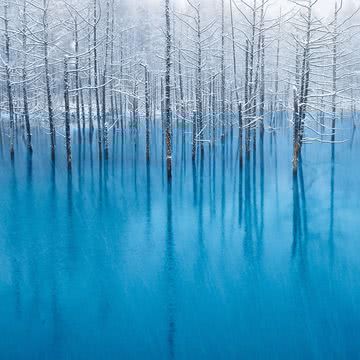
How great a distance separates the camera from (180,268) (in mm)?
8289

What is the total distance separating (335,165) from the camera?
21.1m

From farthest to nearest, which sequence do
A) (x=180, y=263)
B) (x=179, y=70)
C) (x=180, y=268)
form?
(x=179, y=70), (x=180, y=263), (x=180, y=268)

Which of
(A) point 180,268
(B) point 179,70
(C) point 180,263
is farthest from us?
(B) point 179,70

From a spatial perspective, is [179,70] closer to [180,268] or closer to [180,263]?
[180,263]

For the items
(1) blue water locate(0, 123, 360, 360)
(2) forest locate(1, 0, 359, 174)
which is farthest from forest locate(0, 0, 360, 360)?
(2) forest locate(1, 0, 359, 174)

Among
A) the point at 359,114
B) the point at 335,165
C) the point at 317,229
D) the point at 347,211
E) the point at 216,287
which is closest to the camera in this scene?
the point at 216,287

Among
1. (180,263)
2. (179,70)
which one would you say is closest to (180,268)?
(180,263)

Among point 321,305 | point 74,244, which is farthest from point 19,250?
point 321,305

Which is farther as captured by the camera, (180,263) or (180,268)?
(180,263)

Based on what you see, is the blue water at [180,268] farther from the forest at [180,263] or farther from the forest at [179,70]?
the forest at [179,70]

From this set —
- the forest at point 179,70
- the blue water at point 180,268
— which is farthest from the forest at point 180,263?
the forest at point 179,70

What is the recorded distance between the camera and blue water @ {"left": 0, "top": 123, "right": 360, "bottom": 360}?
5.69 m

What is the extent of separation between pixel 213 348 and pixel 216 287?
1903mm

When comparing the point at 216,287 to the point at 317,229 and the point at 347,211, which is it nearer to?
the point at 317,229
